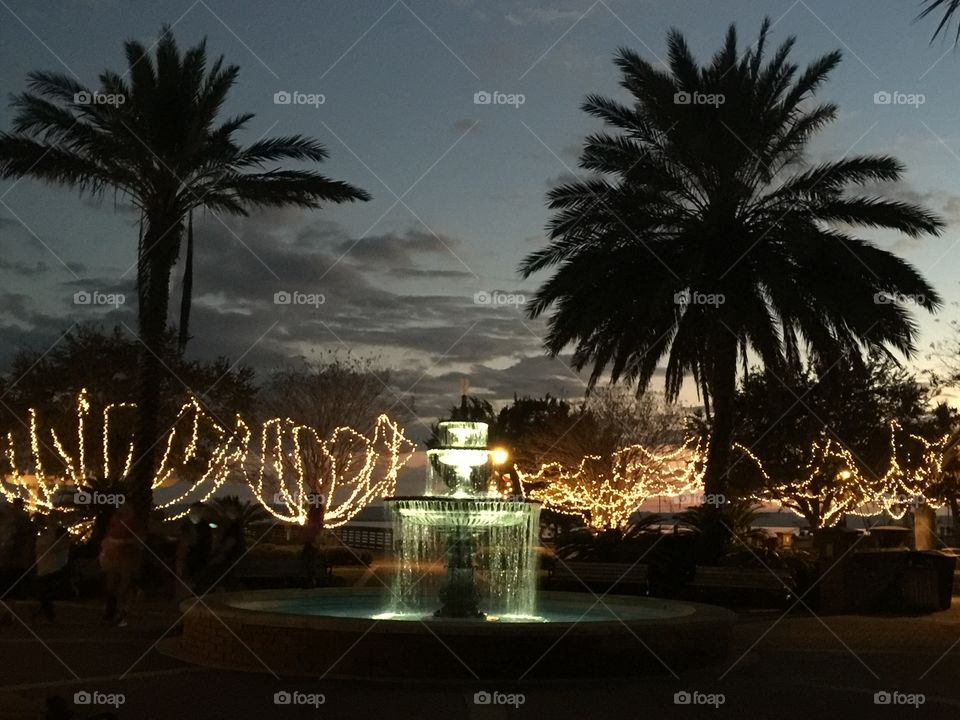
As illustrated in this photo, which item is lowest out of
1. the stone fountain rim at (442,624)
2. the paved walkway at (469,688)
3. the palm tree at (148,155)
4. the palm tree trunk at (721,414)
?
the paved walkway at (469,688)

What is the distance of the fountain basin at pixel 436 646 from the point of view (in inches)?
410

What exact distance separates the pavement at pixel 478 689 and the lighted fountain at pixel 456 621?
0.20 m

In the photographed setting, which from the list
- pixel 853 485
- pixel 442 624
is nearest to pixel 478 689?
pixel 442 624

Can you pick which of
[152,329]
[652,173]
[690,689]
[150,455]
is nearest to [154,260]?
[152,329]

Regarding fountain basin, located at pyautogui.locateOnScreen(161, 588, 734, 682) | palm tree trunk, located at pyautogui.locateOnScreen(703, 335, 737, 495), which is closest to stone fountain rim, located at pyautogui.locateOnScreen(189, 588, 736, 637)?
fountain basin, located at pyautogui.locateOnScreen(161, 588, 734, 682)

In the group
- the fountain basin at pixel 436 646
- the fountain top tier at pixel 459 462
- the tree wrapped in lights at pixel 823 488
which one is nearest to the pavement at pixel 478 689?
the fountain basin at pixel 436 646

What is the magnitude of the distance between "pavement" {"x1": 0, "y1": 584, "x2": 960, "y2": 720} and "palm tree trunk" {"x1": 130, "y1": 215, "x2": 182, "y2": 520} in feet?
20.6

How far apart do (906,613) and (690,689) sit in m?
9.83

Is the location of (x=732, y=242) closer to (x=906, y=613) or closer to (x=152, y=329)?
(x=906, y=613)

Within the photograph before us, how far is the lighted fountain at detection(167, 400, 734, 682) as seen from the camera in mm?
10438

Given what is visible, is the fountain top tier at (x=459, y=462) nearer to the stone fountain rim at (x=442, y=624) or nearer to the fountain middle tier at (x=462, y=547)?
the fountain middle tier at (x=462, y=547)

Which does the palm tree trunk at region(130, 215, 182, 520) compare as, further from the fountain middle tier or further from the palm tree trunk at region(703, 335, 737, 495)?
the palm tree trunk at region(703, 335, 737, 495)

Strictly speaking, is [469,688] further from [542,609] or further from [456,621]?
[542,609]

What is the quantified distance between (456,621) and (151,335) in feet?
36.4
